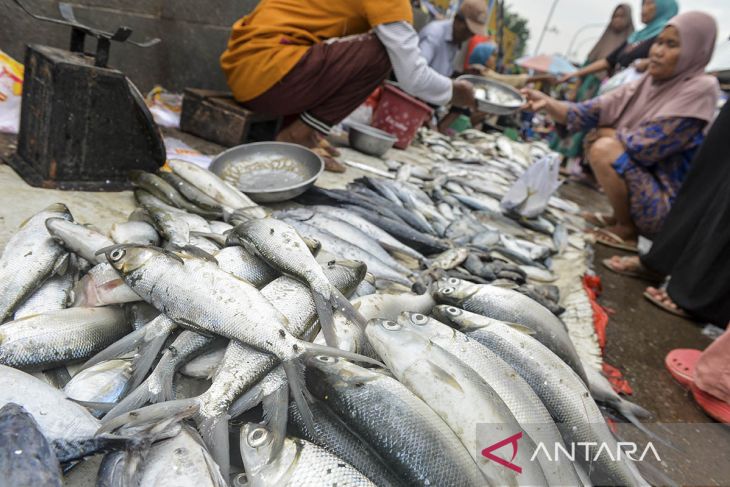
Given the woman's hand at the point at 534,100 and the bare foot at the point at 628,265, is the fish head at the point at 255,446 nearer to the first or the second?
the bare foot at the point at 628,265

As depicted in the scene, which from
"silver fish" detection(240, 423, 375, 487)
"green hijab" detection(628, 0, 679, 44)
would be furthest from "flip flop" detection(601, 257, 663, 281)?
"green hijab" detection(628, 0, 679, 44)

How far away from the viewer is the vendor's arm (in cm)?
533

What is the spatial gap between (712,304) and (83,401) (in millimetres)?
4821

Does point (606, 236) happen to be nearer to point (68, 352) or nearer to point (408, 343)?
point (408, 343)

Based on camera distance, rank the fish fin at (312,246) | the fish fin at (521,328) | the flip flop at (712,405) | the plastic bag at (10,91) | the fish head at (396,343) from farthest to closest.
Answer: the plastic bag at (10,91), the flip flop at (712,405), the fish fin at (312,246), the fish fin at (521,328), the fish head at (396,343)

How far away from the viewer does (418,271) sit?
3346mm

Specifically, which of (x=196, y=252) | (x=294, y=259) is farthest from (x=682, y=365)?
(x=196, y=252)

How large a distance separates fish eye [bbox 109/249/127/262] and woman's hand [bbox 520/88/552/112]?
18.7ft

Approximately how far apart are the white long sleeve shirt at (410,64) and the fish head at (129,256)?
352 centimetres

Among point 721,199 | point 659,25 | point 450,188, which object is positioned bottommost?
point 450,188

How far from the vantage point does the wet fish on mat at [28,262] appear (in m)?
1.89

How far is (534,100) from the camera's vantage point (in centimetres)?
654

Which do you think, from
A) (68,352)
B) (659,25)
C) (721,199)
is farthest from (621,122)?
(68,352)

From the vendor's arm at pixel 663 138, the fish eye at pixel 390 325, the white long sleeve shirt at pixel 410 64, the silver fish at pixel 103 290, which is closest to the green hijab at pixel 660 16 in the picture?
the vendor's arm at pixel 663 138
